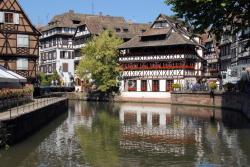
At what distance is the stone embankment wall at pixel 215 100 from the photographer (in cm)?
6925

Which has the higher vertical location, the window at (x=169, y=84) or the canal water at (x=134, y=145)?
the window at (x=169, y=84)

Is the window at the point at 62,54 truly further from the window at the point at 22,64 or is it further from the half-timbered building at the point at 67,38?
the window at the point at 22,64

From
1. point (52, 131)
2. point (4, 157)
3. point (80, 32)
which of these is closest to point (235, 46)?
point (80, 32)

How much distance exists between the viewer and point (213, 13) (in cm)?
3484

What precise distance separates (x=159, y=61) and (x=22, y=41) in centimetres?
2913

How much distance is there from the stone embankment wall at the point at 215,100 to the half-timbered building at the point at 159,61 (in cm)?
571

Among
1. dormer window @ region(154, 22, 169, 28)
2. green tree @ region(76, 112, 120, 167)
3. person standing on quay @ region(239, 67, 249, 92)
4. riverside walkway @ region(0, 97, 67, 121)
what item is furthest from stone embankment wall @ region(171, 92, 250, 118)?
riverside walkway @ region(0, 97, 67, 121)

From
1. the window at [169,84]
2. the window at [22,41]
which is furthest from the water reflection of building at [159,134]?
the window at [169,84]

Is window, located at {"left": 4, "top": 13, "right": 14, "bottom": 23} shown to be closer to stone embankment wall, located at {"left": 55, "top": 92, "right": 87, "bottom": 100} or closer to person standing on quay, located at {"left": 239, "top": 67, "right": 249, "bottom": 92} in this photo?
person standing on quay, located at {"left": 239, "top": 67, "right": 249, "bottom": 92}

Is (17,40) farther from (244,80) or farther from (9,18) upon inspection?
(244,80)

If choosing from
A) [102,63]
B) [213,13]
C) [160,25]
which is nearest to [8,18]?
[102,63]

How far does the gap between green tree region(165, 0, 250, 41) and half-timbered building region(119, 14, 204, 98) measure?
5405 centimetres

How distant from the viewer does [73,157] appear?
103 ft

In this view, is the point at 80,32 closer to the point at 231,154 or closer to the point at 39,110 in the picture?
the point at 39,110
